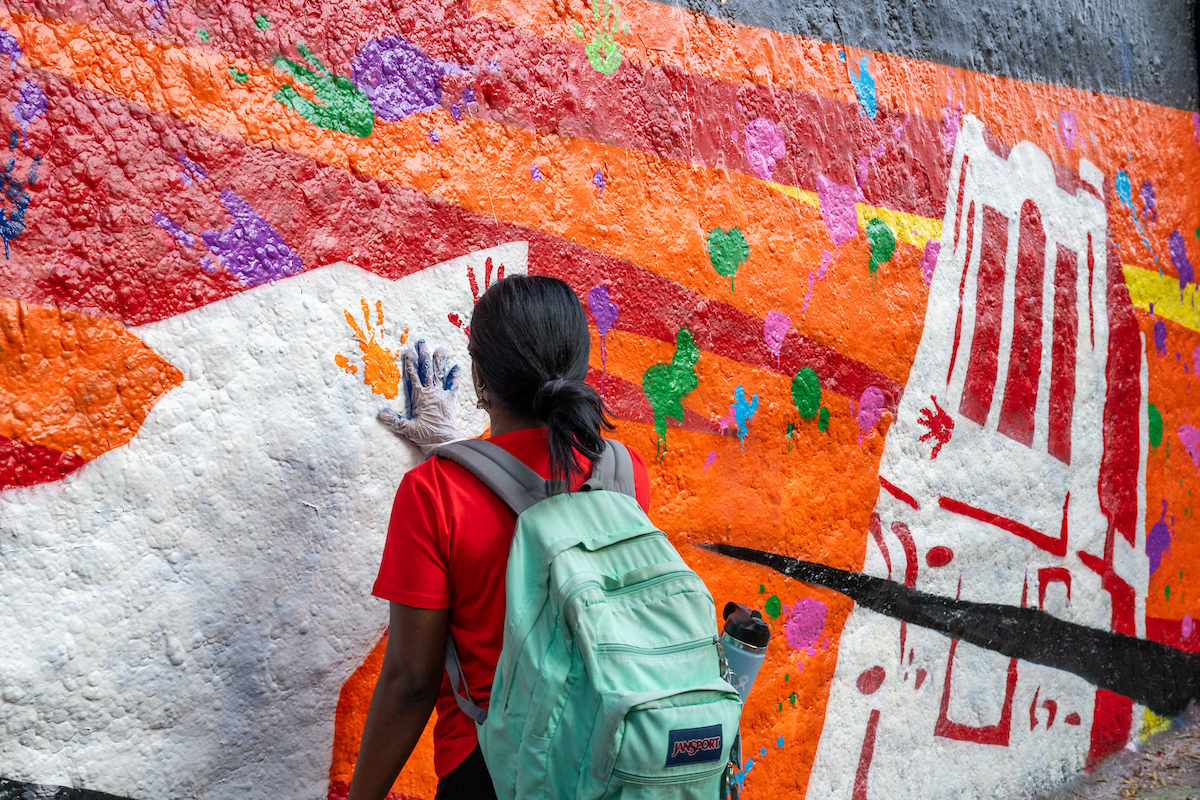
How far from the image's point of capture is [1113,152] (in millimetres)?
4078

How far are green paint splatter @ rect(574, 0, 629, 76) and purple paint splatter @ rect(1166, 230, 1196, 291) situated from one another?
3.44 meters

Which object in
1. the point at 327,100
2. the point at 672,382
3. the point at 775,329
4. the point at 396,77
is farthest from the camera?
the point at 775,329

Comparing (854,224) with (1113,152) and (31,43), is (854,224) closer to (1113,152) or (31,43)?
(1113,152)

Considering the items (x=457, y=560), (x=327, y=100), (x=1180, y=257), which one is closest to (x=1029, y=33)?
(x=1180, y=257)

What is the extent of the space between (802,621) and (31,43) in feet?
7.93

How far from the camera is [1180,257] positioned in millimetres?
4430

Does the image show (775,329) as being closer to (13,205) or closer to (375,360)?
(375,360)

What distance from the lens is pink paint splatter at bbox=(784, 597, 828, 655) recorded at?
2.71 metres

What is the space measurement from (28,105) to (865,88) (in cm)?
246

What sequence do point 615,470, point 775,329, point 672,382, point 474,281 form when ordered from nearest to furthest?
point 615,470, point 474,281, point 672,382, point 775,329

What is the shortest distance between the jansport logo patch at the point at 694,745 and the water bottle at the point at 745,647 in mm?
269

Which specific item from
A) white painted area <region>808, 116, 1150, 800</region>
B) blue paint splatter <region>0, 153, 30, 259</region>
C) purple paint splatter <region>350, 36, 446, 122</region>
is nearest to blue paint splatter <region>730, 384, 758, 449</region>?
white painted area <region>808, 116, 1150, 800</region>

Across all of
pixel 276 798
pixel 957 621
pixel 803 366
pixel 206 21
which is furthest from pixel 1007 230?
pixel 276 798

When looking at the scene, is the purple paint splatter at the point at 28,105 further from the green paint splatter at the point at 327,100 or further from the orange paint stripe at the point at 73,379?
the green paint splatter at the point at 327,100
